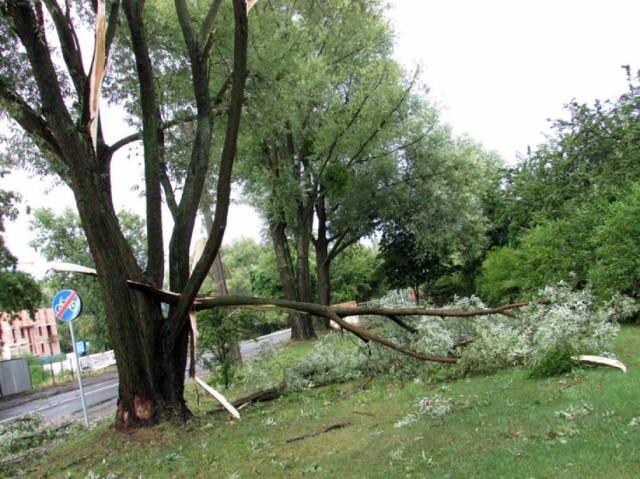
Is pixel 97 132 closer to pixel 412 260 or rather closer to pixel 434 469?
pixel 434 469

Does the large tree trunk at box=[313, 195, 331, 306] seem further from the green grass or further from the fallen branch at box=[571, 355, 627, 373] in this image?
the fallen branch at box=[571, 355, 627, 373]

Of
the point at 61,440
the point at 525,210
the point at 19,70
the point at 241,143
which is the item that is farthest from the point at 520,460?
the point at 241,143

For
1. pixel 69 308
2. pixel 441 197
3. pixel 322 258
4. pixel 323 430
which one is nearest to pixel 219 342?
pixel 69 308

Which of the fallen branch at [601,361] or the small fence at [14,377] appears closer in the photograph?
the fallen branch at [601,361]

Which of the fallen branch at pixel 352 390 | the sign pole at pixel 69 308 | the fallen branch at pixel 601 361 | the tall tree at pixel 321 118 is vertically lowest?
the fallen branch at pixel 352 390

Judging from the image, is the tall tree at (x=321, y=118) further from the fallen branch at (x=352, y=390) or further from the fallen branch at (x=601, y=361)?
the fallen branch at (x=601, y=361)

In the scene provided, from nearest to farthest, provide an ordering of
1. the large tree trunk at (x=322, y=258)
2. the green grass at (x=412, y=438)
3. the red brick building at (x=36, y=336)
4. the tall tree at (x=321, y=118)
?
the green grass at (x=412, y=438) → the tall tree at (x=321, y=118) → the large tree trunk at (x=322, y=258) → the red brick building at (x=36, y=336)

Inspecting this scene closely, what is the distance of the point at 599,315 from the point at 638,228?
9.55ft

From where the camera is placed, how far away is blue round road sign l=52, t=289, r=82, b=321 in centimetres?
1031

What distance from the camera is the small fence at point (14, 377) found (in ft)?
95.5

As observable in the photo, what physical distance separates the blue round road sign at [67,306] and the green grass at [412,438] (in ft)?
8.60

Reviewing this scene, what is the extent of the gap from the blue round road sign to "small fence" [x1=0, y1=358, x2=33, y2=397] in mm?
20979

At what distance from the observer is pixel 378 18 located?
19984 mm

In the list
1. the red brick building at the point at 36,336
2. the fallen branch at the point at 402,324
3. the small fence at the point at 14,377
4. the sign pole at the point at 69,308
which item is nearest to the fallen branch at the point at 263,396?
the fallen branch at the point at 402,324
